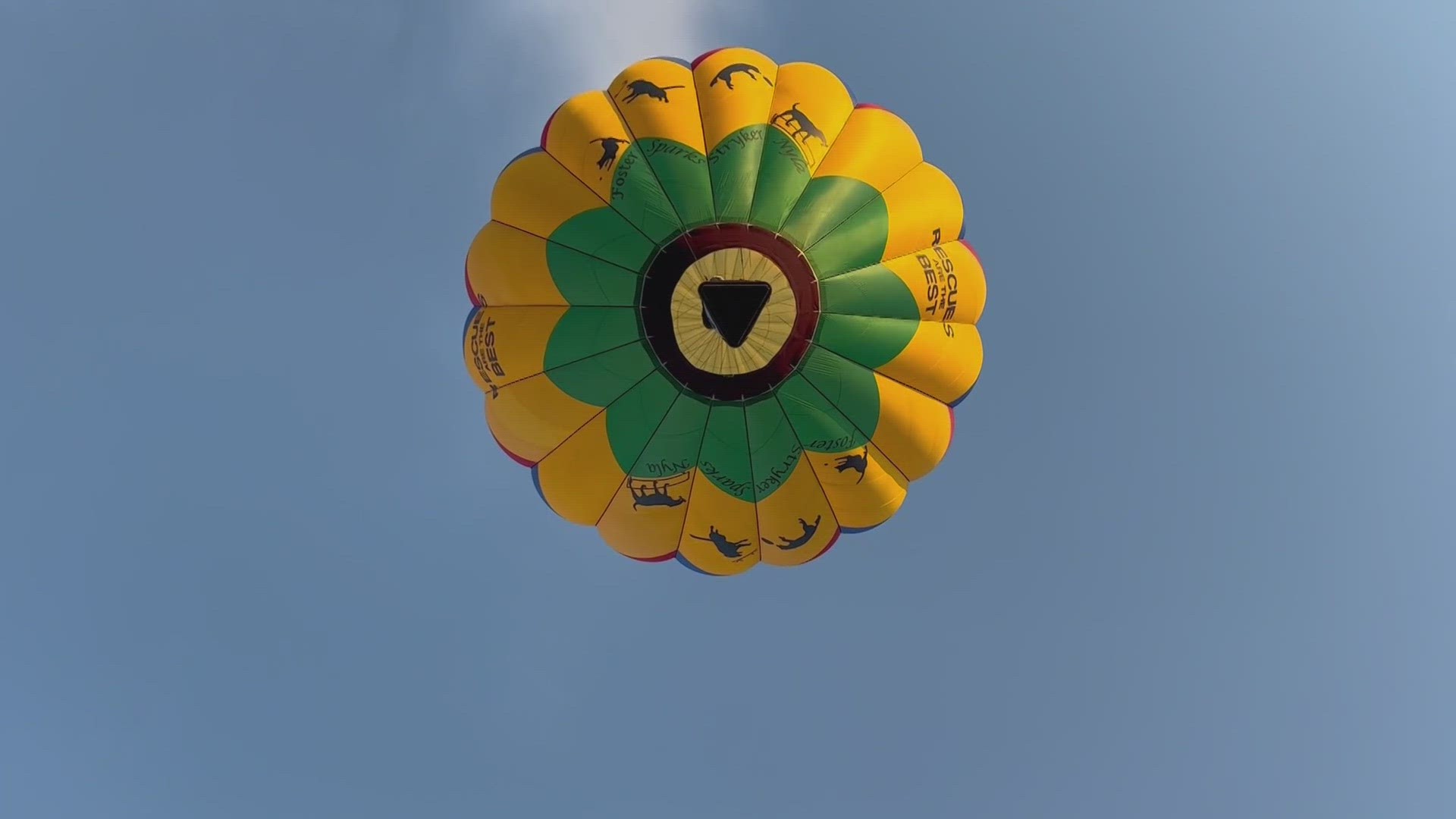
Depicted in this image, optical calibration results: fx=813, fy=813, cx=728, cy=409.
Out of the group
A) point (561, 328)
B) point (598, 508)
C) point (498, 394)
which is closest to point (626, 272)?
point (561, 328)

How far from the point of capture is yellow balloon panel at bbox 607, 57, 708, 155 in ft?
34.6

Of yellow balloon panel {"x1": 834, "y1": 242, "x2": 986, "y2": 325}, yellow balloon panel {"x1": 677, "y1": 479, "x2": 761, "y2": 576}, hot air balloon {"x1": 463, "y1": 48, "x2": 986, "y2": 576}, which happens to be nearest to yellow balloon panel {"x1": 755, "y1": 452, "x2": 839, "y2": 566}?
hot air balloon {"x1": 463, "y1": 48, "x2": 986, "y2": 576}

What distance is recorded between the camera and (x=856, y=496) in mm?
11562

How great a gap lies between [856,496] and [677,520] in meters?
2.57

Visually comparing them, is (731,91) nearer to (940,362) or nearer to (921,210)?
(921,210)

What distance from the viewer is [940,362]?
448 inches

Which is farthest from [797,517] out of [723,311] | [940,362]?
[723,311]

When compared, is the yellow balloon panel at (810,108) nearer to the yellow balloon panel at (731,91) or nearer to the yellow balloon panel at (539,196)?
the yellow balloon panel at (731,91)

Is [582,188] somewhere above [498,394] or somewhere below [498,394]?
above

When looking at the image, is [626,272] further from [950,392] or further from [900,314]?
[950,392]

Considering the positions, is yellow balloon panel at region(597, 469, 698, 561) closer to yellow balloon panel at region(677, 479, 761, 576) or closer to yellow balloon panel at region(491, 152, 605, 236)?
yellow balloon panel at region(677, 479, 761, 576)

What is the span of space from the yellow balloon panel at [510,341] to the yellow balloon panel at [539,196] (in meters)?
1.10

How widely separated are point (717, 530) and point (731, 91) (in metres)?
5.99

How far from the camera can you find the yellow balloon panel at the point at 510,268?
1072 cm
